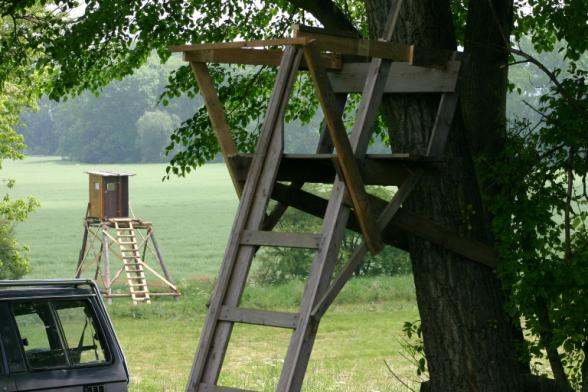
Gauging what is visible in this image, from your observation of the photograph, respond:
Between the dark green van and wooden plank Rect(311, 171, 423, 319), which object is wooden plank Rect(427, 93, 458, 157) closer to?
wooden plank Rect(311, 171, 423, 319)

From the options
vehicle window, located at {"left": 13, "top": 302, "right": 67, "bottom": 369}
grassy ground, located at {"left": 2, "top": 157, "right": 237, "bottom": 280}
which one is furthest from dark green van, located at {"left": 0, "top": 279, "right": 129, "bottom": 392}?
grassy ground, located at {"left": 2, "top": 157, "right": 237, "bottom": 280}

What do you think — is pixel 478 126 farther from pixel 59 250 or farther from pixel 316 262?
pixel 59 250

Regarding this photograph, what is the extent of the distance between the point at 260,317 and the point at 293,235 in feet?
1.78

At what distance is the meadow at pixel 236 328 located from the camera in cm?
2603

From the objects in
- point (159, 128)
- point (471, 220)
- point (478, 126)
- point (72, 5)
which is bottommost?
point (471, 220)

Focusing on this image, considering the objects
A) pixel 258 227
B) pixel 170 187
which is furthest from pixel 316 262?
pixel 170 187

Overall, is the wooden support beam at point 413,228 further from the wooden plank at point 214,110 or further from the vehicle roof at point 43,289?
the vehicle roof at point 43,289

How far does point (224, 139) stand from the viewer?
7.70 m

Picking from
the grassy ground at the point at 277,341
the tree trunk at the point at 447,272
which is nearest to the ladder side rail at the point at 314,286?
the tree trunk at the point at 447,272

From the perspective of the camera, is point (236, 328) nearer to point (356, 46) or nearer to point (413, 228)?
point (413, 228)

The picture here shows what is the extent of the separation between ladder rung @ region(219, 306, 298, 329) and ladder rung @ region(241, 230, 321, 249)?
0.43m

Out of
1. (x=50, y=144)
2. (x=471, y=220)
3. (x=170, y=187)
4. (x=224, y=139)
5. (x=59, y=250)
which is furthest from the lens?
(x=50, y=144)

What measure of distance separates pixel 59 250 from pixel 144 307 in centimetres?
2641

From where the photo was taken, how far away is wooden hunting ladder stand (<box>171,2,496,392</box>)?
667 cm
